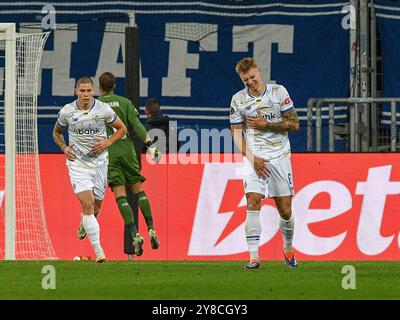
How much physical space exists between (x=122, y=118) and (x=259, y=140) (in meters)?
3.49

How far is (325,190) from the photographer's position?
19.0 metres

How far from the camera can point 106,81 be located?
56.9ft

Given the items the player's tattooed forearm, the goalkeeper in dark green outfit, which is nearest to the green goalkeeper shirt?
the goalkeeper in dark green outfit

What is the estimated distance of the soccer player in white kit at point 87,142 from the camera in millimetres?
16062

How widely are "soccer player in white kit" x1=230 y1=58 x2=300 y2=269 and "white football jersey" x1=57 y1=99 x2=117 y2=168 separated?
2.43 m

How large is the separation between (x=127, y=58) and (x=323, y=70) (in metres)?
4.70

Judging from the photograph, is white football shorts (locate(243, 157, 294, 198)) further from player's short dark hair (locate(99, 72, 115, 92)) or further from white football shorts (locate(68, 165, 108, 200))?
player's short dark hair (locate(99, 72, 115, 92))

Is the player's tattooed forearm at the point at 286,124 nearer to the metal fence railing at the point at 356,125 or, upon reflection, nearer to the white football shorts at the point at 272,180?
the white football shorts at the point at 272,180

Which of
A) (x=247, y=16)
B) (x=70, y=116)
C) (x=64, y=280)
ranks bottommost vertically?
(x=64, y=280)

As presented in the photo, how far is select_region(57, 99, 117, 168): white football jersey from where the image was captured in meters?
16.2

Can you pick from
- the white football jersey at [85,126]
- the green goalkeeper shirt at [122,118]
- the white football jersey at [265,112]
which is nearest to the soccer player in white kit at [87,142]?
the white football jersey at [85,126]

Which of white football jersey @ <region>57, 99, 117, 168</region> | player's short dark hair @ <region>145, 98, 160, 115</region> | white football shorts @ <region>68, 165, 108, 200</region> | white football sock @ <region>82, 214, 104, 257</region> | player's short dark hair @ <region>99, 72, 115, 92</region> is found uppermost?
player's short dark hair @ <region>99, 72, 115, 92</region>
